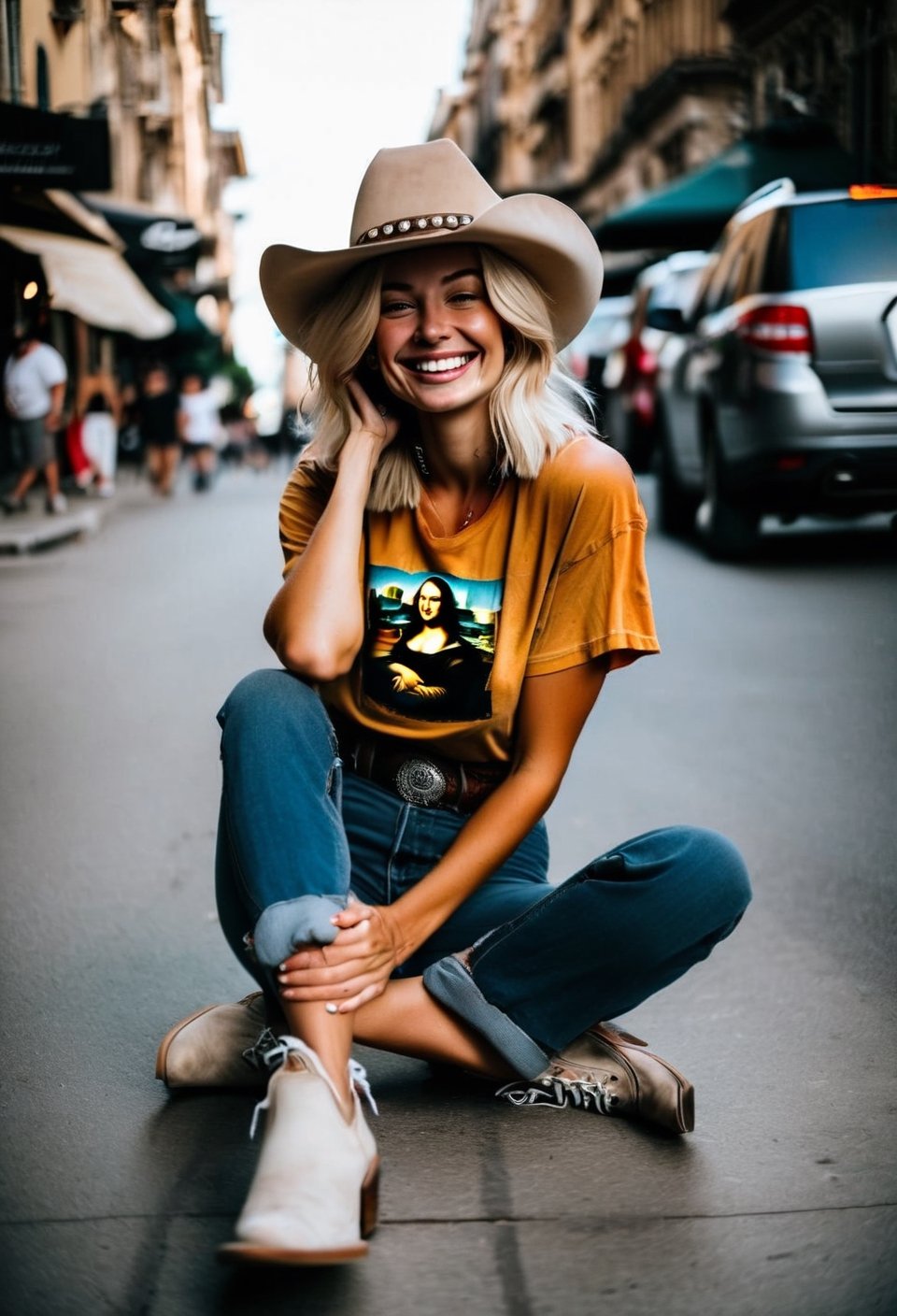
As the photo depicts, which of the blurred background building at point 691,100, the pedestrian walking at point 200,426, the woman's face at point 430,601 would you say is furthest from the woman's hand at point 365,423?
the pedestrian walking at point 200,426

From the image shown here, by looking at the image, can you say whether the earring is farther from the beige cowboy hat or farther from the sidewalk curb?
the sidewalk curb

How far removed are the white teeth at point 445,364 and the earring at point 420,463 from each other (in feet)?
0.59

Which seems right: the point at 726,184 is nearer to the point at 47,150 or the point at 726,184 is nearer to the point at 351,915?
the point at 47,150

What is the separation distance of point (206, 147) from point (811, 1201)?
138ft

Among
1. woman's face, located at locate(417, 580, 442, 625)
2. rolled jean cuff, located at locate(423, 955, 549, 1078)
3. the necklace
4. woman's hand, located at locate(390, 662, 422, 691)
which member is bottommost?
rolled jean cuff, located at locate(423, 955, 549, 1078)

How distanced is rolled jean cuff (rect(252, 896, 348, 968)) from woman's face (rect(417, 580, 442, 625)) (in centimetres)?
62

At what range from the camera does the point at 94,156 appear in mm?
16562

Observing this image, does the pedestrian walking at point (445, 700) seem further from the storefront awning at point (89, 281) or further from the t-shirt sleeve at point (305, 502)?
the storefront awning at point (89, 281)

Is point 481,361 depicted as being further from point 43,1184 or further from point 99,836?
point 99,836

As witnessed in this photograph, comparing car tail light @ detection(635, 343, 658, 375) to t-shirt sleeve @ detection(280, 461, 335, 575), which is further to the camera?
car tail light @ detection(635, 343, 658, 375)

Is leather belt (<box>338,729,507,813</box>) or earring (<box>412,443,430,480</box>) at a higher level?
earring (<box>412,443,430,480</box>)

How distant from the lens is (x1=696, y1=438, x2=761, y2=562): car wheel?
32.4 feet

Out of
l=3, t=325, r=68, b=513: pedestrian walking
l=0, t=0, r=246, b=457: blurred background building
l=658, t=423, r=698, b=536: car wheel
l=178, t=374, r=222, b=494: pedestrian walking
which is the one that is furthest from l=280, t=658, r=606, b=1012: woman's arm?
l=178, t=374, r=222, b=494: pedestrian walking

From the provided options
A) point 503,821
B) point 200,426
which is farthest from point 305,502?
point 200,426
